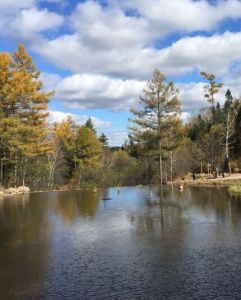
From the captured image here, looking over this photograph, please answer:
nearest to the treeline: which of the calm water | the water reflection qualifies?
the water reflection

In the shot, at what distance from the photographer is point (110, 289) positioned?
12.9 meters

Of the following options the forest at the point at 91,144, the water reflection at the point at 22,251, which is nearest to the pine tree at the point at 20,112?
the forest at the point at 91,144

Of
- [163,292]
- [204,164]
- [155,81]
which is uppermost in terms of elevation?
[155,81]

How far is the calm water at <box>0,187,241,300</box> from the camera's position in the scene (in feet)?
42.3

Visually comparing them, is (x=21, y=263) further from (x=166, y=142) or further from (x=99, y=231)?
(x=166, y=142)

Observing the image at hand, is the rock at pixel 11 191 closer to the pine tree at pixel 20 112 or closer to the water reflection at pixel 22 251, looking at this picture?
the pine tree at pixel 20 112

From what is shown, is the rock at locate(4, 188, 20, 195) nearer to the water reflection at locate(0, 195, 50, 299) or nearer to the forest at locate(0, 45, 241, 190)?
the forest at locate(0, 45, 241, 190)

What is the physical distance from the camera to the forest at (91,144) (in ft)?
169

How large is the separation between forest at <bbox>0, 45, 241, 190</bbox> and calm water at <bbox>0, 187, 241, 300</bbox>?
74.6ft

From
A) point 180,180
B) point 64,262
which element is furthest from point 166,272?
point 180,180

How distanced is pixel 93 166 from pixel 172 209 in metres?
43.3

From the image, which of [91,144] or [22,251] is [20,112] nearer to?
[91,144]

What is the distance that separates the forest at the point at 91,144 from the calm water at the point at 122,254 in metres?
22.7

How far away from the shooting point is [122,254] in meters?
17.5
